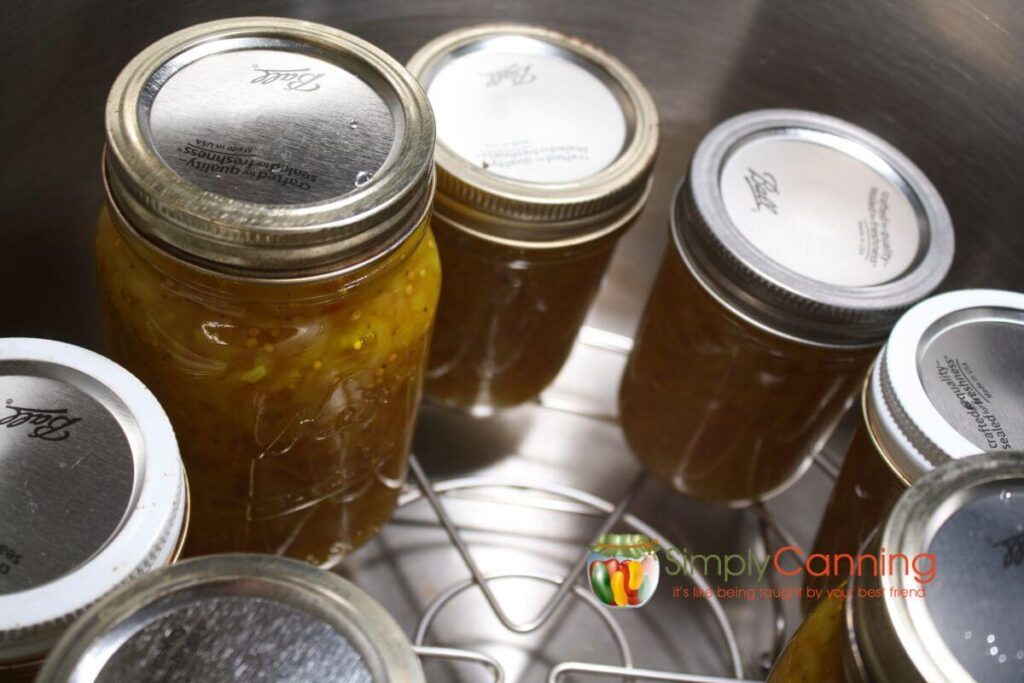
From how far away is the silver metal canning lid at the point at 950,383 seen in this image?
53 cm

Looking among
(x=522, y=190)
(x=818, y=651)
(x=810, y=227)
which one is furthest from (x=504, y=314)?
(x=818, y=651)

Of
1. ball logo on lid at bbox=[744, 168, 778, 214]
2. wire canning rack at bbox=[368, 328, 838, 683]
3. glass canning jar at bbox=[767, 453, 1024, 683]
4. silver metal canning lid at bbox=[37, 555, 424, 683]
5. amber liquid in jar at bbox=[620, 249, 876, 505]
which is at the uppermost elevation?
glass canning jar at bbox=[767, 453, 1024, 683]

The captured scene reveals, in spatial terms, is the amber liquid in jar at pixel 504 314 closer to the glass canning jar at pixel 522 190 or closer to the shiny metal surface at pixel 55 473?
the glass canning jar at pixel 522 190

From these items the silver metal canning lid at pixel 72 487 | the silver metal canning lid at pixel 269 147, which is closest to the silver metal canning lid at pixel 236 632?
the silver metal canning lid at pixel 72 487

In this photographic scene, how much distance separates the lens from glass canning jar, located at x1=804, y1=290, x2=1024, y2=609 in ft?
1.73

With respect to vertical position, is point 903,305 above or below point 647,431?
above

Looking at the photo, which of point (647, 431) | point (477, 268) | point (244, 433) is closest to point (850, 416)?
point (647, 431)

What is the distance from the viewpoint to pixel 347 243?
0.45m

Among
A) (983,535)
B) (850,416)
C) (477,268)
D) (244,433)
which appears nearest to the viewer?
(983,535)

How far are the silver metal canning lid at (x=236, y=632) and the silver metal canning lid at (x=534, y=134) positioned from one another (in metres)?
0.29

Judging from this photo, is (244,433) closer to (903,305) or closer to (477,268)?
(477,268)

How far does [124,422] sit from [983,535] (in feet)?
1.18

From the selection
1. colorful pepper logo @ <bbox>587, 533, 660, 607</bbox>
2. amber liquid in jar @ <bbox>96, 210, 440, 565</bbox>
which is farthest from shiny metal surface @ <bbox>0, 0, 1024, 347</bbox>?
colorful pepper logo @ <bbox>587, 533, 660, 607</bbox>

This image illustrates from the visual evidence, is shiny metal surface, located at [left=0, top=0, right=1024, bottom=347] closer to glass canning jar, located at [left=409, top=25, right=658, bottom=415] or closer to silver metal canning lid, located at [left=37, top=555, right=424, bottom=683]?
glass canning jar, located at [left=409, top=25, right=658, bottom=415]
